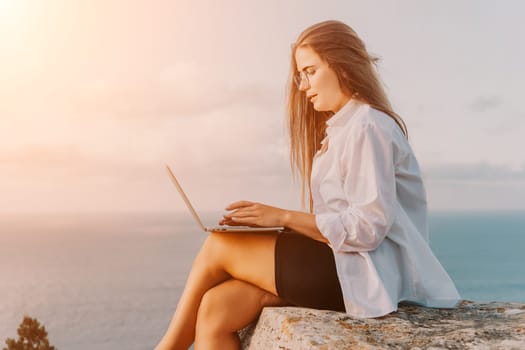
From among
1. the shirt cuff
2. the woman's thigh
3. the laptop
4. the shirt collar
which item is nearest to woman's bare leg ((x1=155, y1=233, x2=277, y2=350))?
the woman's thigh

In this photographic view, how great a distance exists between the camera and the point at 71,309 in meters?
53.1

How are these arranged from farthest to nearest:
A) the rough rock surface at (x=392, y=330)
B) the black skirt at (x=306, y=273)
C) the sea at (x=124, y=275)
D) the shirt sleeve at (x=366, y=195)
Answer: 1. the sea at (x=124, y=275)
2. the black skirt at (x=306, y=273)
3. the shirt sleeve at (x=366, y=195)
4. the rough rock surface at (x=392, y=330)

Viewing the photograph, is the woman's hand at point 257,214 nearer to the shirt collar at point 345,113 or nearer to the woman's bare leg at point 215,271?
the woman's bare leg at point 215,271

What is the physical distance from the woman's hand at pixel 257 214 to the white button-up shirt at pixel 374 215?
6.1 inches

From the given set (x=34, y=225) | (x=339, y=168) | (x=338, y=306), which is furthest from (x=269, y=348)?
(x=34, y=225)


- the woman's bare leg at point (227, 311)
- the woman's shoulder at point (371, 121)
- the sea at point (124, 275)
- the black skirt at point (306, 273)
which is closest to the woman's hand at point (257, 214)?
the black skirt at point (306, 273)

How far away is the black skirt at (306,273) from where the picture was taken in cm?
267

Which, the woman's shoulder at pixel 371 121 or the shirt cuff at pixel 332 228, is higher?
the woman's shoulder at pixel 371 121

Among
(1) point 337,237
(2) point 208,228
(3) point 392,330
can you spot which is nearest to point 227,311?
(2) point 208,228

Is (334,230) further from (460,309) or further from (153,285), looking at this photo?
(153,285)

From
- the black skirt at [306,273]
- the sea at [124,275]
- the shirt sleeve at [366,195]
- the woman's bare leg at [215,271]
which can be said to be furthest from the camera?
the sea at [124,275]

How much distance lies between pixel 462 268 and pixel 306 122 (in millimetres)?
63593

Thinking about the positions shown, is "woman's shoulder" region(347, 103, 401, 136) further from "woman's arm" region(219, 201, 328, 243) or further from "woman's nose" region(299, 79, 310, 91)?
"woman's arm" region(219, 201, 328, 243)

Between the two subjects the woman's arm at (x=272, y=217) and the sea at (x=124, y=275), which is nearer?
the woman's arm at (x=272, y=217)
